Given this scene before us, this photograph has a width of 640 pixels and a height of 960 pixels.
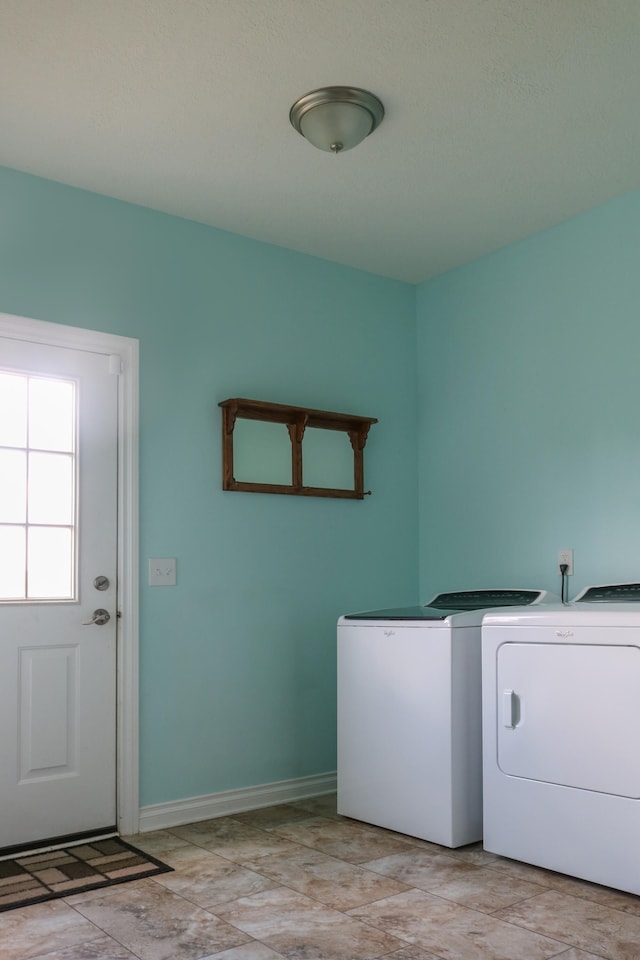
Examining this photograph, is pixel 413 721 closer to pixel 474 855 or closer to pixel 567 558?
pixel 474 855

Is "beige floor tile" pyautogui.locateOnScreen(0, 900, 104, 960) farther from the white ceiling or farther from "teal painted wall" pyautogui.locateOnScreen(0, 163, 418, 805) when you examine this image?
the white ceiling

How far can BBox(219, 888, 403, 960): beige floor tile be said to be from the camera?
2240 mm

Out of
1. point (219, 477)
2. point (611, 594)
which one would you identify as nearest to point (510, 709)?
point (611, 594)

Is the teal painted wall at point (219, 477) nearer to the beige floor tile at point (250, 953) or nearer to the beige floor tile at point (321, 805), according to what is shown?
the beige floor tile at point (321, 805)

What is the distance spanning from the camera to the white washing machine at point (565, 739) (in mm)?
2590

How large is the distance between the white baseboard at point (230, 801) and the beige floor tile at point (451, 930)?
1165 mm

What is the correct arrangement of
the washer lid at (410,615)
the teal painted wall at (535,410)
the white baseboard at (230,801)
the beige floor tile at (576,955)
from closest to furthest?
the beige floor tile at (576,955) → the washer lid at (410,615) → the white baseboard at (230,801) → the teal painted wall at (535,410)

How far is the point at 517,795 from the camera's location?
113 inches

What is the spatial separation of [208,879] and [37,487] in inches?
60.3

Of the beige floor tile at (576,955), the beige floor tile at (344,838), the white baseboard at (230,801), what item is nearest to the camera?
the beige floor tile at (576,955)

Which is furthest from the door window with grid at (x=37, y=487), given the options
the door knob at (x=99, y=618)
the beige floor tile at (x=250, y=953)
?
the beige floor tile at (x=250, y=953)

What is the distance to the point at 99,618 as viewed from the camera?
336 centimetres

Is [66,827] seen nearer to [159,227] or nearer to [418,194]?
[159,227]

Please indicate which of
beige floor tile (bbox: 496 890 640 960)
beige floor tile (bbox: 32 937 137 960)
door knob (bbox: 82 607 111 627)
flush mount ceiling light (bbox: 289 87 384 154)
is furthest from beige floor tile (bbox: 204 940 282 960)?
flush mount ceiling light (bbox: 289 87 384 154)
